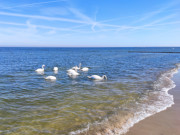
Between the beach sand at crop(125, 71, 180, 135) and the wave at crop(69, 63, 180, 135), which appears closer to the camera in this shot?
the beach sand at crop(125, 71, 180, 135)

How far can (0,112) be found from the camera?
806 centimetres

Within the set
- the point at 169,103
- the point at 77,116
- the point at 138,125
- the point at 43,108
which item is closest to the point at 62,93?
the point at 43,108

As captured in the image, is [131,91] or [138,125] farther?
[131,91]

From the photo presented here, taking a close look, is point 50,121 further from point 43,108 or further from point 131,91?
point 131,91

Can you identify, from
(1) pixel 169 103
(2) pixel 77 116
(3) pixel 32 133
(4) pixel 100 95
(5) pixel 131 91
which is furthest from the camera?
(5) pixel 131 91

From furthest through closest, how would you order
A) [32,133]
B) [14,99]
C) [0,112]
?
[14,99] < [0,112] < [32,133]

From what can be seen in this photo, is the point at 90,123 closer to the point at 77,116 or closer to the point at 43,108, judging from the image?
the point at 77,116

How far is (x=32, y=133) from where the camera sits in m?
6.10

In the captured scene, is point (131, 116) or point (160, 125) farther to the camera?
point (131, 116)

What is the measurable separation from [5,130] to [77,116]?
3197 mm

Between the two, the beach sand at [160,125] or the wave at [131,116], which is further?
the wave at [131,116]

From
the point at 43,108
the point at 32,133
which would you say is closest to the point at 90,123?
the point at 32,133

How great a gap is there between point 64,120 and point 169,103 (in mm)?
6200

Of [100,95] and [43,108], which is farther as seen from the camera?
[100,95]
